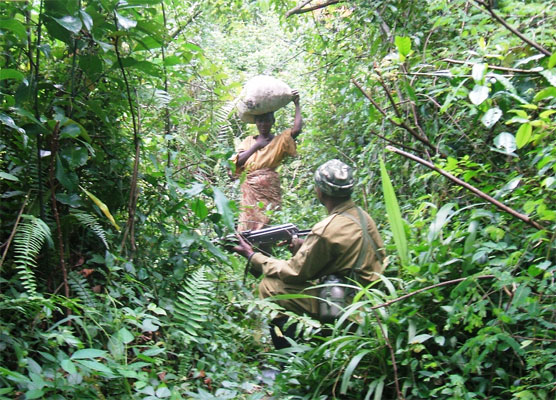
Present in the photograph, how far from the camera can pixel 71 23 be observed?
2.82 m

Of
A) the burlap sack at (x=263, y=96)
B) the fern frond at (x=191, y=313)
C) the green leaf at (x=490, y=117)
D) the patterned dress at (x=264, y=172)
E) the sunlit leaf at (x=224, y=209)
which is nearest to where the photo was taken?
the fern frond at (x=191, y=313)

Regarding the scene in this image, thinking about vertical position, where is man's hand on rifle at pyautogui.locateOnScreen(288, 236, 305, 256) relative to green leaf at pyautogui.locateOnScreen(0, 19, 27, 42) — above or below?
below

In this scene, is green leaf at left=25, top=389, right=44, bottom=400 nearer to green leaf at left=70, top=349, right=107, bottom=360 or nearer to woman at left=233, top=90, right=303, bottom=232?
green leaf at left=70, top=349, right=107, bottom=360

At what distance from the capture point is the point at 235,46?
14.3 metres

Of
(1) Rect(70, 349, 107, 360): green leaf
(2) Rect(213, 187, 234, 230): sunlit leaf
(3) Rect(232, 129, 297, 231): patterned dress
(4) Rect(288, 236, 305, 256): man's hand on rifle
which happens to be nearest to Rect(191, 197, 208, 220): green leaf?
(2) Rect(213, 187, 234, 230): sunlit leaf

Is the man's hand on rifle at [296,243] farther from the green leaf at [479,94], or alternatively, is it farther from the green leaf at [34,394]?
the green leaf at [34,394]

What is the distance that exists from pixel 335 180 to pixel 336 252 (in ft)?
1.69

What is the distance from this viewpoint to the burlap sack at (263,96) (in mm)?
6285

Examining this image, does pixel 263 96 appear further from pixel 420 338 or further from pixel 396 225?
pixel 420 338

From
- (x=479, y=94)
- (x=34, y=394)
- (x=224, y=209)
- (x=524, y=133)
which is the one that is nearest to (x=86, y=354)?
(x=34, y=394)

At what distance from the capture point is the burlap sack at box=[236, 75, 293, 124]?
6.29 metres

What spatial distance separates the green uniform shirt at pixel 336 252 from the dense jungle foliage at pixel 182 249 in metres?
0.19

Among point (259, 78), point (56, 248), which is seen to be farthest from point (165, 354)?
point (259, 78)

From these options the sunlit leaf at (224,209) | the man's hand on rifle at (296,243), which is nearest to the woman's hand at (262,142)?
the man's hand on rifle at (296,243)
